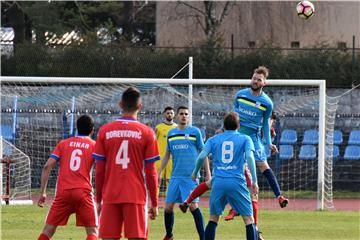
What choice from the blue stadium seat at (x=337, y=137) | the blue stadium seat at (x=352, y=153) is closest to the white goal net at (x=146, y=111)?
the blue stadium seat at (x=337, y=137)

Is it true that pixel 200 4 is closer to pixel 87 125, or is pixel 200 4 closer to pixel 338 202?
pixel 338 202

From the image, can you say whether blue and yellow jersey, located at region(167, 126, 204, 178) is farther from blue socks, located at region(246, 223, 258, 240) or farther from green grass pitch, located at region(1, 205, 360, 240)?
blue socks, located at region(246, 223, 258, 240)

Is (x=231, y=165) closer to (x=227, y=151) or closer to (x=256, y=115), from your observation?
(x=227, y=151)

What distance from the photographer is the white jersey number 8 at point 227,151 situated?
1230cm

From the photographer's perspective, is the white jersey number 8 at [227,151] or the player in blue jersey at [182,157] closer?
the white jersey number 8 at [227,151]

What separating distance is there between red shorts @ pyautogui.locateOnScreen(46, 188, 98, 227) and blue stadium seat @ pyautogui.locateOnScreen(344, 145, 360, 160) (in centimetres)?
1632

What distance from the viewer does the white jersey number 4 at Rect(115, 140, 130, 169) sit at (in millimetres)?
10086

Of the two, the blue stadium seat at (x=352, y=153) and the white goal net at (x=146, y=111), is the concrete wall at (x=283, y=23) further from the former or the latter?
the blue stadium seat at (x=352, y=153)

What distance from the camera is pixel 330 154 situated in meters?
25.4

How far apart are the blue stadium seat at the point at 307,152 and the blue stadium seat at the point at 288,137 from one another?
37cm

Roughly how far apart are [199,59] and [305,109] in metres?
3.97

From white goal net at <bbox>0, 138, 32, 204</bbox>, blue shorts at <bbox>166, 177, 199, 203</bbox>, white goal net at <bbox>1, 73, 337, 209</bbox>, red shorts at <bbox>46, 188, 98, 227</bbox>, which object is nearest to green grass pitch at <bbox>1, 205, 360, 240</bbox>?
blue shorts at <bbox>166, 177, 199, 203</bbox>

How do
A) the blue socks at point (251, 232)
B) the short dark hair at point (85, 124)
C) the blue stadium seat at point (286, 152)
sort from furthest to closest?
the blue stadium seat at point (286, 152) → the blue socks at point (251, 232) → the short dark hair at point (85, 124)

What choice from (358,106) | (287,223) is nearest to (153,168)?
(287,223)
